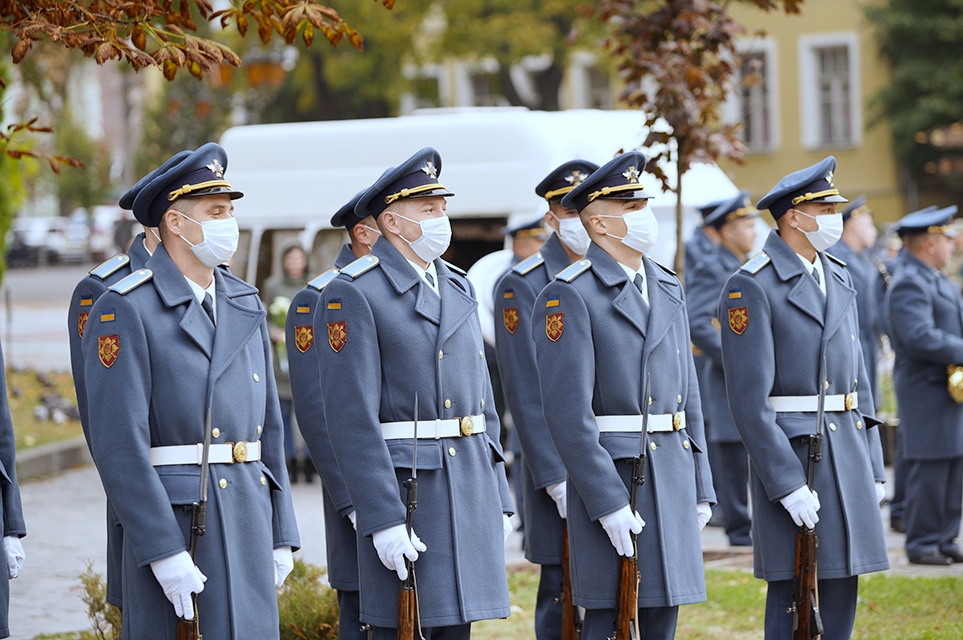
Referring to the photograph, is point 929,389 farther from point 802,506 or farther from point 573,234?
point 802,506

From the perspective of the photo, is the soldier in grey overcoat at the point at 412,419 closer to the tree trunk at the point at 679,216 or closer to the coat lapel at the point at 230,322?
the coat lapel at the point at 230,322

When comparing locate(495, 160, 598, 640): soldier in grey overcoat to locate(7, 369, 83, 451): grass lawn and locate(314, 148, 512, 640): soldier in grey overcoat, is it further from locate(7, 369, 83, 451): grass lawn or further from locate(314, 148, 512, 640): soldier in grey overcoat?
locate(7, 369, 83, 451): grass lawn

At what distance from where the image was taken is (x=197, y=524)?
15.4ft

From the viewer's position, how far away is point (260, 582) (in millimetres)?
4898

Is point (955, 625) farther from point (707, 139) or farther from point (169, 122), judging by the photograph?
point (169, 122)

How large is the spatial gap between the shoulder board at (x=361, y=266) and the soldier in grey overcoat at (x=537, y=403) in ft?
5.87

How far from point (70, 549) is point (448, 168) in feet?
15.6

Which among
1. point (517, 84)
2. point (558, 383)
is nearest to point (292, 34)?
point (558, 383)

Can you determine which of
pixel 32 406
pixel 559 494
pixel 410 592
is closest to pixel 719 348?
pixel 559 494

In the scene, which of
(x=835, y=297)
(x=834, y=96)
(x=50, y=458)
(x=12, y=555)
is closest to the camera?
(x=12, y=555)

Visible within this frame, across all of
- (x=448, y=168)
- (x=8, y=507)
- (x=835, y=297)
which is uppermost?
(x=448, y=168)

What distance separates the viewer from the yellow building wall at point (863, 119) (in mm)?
32812

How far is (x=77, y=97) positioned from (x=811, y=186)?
62.2 m

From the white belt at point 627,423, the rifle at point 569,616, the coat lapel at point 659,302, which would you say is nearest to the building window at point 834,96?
the rifle at point 569,616
